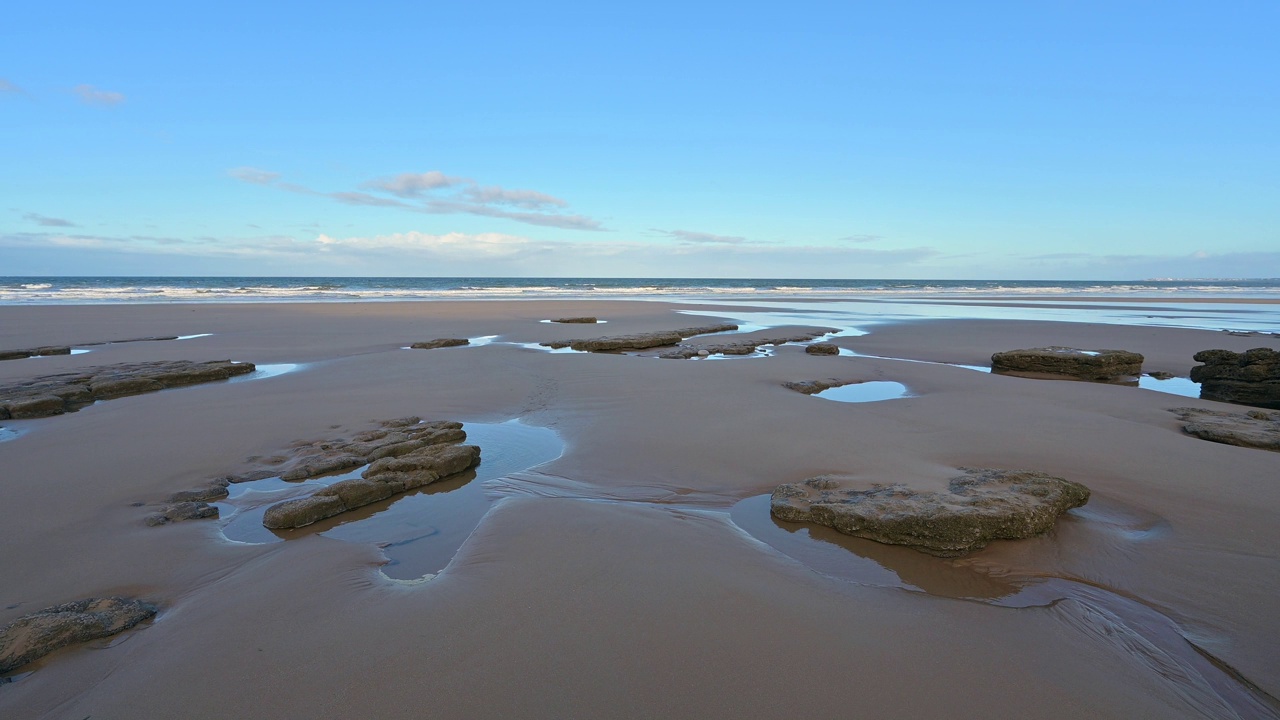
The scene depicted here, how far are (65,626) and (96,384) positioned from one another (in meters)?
7.47

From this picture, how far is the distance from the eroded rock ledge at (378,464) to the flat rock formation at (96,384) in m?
4.46

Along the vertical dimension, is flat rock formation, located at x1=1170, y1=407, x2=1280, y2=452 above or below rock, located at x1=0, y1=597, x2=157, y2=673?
above

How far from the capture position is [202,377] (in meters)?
9.15

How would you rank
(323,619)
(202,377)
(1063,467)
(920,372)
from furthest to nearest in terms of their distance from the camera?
(920,372) < (202,377) < (1063,467) < (323,619)

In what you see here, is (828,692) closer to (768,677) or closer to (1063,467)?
(768,677)

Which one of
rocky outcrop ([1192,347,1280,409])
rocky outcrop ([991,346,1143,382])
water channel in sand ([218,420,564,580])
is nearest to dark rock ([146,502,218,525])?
water channel in sand ([218,420,564,580])

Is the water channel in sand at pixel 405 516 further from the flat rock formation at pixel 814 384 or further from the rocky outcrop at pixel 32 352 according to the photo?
the rocky outcrop at pixel 32 352

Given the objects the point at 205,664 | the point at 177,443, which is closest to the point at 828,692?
the point at 205,664

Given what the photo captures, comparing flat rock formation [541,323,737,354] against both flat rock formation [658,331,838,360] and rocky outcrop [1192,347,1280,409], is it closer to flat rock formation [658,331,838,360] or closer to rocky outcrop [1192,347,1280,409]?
flat rock formation [658,331,838,360]

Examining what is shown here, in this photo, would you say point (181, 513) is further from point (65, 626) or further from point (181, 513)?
point (65, 626)

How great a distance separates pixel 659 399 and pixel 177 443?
209 inches

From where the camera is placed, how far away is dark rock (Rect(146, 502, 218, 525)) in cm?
396

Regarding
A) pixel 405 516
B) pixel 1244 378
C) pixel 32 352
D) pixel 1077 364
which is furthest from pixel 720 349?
pixel 32 352

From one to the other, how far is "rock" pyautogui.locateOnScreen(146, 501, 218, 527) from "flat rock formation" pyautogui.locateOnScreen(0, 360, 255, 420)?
4.77 m
